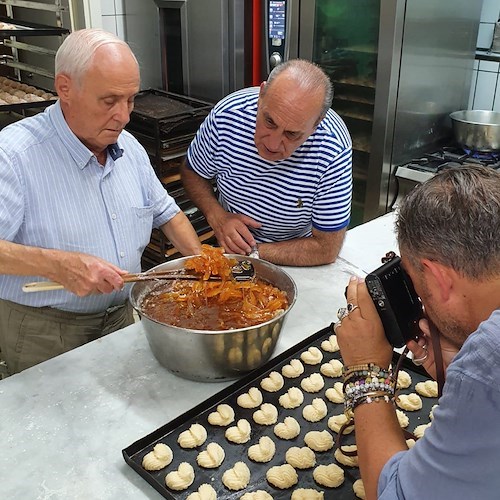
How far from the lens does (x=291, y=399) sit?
1.41 metres

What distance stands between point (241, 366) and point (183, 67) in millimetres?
2622

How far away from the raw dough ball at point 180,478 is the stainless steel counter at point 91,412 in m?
0.04

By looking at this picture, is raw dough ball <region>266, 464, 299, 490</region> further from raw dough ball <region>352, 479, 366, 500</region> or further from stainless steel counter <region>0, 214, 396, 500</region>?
stainless steel counter <region>0, 214, 396, 500</region>

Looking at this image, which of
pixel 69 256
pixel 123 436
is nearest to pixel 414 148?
pixel 69 256

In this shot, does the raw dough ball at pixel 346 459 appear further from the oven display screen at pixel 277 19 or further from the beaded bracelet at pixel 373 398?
the oven display screen at pixel 277 19

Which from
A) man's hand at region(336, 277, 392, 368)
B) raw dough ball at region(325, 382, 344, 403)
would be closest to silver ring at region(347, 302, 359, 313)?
man's hand at region(336, 277, 392, 368)

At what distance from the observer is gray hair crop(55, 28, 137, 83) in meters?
1.60

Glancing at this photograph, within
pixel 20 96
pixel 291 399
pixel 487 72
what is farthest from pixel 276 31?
pixel 291 399

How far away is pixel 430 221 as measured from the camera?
0.93 m

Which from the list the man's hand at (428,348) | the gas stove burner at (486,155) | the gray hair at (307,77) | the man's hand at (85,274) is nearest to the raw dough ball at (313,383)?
the man's hand at (428,348)

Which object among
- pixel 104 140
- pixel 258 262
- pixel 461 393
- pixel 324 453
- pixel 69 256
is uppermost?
pixel 104 140

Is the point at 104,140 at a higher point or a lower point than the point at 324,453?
higher

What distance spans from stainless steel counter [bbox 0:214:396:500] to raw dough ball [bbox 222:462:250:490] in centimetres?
15

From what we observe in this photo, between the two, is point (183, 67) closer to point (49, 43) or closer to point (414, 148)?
point (49, 43)
